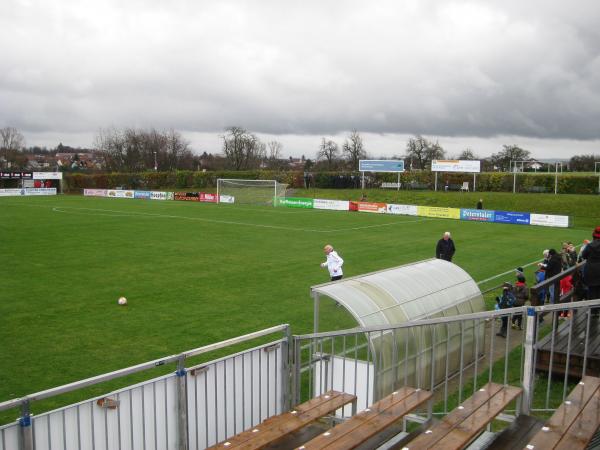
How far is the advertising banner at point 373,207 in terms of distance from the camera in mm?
51875

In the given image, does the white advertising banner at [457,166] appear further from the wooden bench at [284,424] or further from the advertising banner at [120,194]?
the wooden bench at [284,424]

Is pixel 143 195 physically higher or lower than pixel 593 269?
lower

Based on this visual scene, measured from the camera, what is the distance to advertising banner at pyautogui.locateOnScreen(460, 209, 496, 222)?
44.8m

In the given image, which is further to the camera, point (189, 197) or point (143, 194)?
point (143, 194)

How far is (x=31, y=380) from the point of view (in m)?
10.8

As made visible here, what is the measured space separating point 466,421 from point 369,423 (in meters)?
0.92

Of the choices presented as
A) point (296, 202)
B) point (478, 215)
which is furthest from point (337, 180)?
point (478, 215)

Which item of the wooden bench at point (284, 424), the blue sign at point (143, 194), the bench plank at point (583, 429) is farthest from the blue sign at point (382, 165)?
the bench plank at point (583, 429)

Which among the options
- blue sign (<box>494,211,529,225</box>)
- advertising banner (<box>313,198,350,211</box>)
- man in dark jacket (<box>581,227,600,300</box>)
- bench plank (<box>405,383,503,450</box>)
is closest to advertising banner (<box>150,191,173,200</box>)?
advertising banner (<box>313,198,350,211</box>)

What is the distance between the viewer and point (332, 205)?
5544cm

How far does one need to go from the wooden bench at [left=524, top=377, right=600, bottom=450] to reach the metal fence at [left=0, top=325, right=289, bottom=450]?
10.7ft

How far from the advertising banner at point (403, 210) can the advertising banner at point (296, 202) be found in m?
9.18

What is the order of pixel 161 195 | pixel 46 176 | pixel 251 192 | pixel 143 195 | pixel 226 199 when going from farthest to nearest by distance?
pixel 46 176 → pixel 143 195 → pixel 161 195 → pixel 226 199 → pixel 251 192

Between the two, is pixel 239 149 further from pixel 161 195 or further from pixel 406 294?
pixel 406 294
